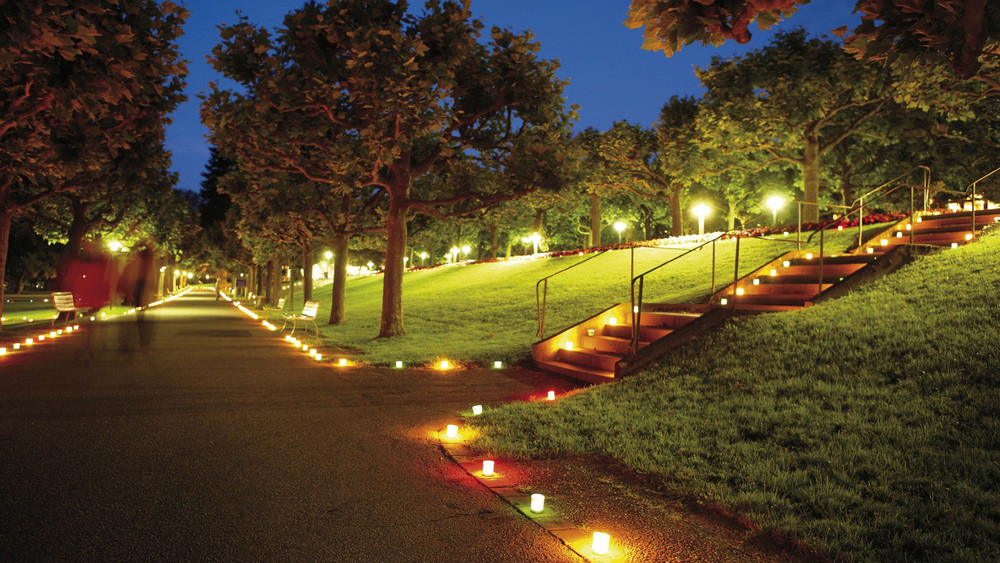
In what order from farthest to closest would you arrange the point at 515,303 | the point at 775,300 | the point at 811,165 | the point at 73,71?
the point at 811,165, the point at 515,303, the point at 775,300, the point at 73,71

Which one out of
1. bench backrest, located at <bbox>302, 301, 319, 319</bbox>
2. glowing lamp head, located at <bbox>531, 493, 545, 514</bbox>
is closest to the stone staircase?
glowing lamp head, located at <bbox>531, 493, 545, 514</bbox>

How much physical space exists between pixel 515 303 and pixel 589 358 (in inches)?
Answer: 472

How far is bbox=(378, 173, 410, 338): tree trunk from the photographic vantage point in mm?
16719

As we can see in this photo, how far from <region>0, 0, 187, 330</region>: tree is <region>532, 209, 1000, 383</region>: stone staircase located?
25.7 ft

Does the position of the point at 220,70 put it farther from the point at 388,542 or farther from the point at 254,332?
the point at 388,542

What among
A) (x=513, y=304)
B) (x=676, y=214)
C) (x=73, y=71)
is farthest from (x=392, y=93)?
(x=676, y=214)

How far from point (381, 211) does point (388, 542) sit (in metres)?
18.7

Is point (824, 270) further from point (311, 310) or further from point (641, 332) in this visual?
point (311, 310)

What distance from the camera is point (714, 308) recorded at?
9.11 m

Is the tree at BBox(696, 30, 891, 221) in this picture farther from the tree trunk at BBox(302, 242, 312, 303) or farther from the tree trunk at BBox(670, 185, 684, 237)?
the tree trunk at BBox(302, 242, 312, 303)

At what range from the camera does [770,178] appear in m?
39.9

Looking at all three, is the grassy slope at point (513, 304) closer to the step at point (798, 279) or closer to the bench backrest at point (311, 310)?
the bench backrest at point (311, 310)

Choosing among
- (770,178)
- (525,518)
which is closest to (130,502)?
(525,518)

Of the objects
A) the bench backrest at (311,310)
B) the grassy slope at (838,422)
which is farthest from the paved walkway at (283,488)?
the bench backrest at (311,310)
